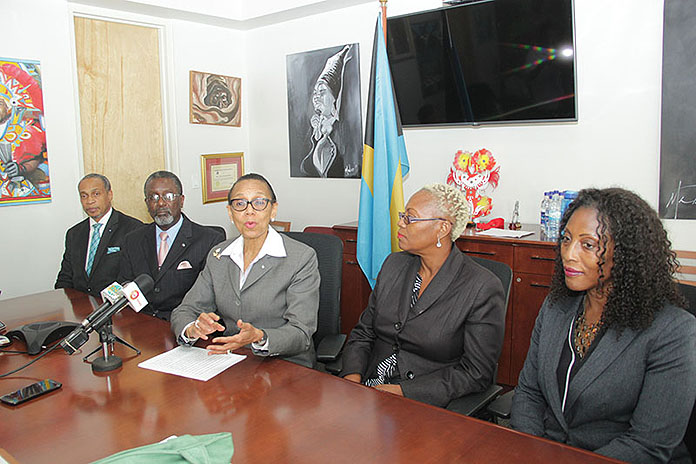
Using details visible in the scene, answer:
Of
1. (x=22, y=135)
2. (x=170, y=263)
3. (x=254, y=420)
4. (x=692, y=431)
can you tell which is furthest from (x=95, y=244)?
(x=692, y=431)

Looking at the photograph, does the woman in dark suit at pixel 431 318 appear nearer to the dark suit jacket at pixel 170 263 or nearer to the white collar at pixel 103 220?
the dark suit jacket at pixel 170 263

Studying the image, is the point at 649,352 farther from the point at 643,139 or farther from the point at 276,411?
the point at 643,139

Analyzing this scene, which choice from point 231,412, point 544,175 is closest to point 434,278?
point 231,412

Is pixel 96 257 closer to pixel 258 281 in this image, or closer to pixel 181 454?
pixel 258 281

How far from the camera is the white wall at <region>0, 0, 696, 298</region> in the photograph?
325 cm

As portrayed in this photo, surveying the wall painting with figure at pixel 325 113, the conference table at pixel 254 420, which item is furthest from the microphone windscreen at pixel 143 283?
the wall painting with figure at pixel 325 113

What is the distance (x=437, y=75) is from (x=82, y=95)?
8.90ft

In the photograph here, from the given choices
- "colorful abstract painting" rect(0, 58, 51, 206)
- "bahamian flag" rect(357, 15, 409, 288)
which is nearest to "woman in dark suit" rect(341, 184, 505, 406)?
"bahamian flag" rect(357, 15, 409, 288)

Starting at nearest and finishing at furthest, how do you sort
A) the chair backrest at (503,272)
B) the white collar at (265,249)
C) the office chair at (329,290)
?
the chair backrest at (503,272) → the white collar at (265,249) → the office chair at (329,290)

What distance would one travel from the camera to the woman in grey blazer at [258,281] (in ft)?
7.29

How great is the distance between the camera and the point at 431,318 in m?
2.15

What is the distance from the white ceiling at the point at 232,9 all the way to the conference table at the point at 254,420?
3306mm

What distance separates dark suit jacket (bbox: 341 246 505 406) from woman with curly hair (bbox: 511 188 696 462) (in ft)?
1.10

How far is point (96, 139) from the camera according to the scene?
4.51 m
